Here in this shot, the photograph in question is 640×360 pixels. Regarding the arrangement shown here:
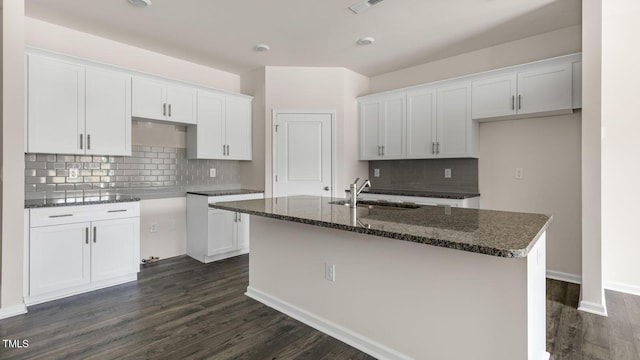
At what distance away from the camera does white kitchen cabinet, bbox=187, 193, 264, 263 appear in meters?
4.03

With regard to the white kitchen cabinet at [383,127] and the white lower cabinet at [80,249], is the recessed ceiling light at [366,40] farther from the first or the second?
the white lower cabinet at [80,249]

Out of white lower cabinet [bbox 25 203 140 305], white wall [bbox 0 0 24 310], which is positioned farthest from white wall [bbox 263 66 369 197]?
white wall [bbox 0 0 24 310]

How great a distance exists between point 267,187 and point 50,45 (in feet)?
9.18

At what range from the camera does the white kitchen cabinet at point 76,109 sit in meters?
2.96

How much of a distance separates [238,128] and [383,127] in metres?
2.05

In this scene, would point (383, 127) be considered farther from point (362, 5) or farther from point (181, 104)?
point (181, 104)

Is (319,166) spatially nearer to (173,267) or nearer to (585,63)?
(173,267)

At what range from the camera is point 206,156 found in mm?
4277

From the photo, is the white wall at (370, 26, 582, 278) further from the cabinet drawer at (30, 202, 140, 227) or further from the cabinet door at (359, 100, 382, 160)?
the cabinet drawer at (30, 202, 140, 227)

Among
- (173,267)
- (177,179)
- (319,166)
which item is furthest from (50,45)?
(319,166)

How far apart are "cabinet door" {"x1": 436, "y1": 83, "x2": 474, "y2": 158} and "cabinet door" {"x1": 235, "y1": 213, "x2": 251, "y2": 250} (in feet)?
8.79

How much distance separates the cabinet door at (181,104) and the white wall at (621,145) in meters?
4.44

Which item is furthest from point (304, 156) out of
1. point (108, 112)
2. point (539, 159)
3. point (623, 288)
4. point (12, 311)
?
point (623, 288)

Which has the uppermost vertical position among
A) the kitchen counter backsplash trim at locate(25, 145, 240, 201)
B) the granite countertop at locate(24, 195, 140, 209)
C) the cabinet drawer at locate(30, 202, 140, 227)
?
the kitchen counter backsplash trim at locate(25, 145, 240, 201)
